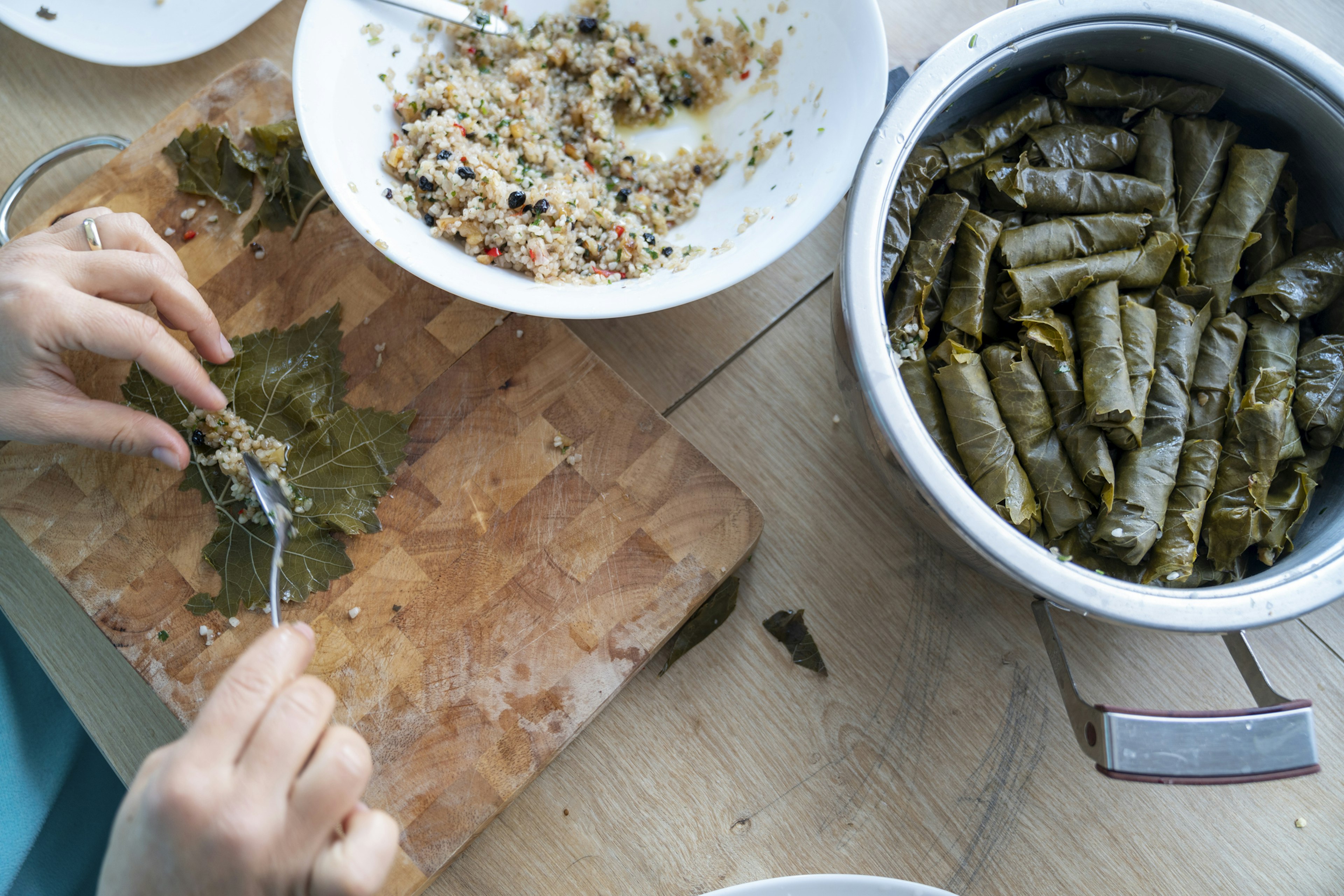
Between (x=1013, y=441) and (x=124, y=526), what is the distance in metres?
1.54

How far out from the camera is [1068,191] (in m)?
1.34

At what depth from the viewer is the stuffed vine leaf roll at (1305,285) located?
4.32 ft

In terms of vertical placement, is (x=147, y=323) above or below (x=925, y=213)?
above

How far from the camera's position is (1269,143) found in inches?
53.9

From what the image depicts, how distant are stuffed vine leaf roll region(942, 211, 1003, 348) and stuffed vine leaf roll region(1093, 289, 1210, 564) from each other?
302mm

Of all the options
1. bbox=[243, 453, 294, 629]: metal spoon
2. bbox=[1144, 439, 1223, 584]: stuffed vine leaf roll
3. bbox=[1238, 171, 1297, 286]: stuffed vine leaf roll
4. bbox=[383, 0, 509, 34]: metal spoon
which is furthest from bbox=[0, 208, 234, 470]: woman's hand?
bbox=[1238, 171, 1297, 286]: stuffed vine leaf roll

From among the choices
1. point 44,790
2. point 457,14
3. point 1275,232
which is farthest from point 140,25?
point 1275,232

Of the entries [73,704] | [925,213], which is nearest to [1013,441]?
[925,213]

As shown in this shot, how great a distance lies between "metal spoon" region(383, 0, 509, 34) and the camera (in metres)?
1.38

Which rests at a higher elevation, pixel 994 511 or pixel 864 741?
pixel 994 511

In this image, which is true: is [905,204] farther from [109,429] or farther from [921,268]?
[109,429]

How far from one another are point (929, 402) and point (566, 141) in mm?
850

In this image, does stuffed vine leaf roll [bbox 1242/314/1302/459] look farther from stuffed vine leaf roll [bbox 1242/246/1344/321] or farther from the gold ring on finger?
the gold ring on finger

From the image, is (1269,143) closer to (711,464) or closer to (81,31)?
(711,464)
